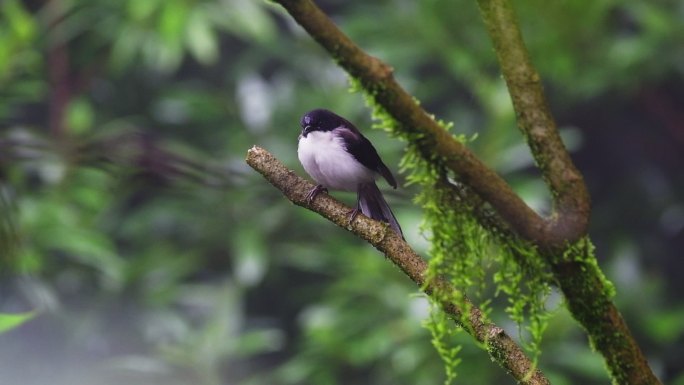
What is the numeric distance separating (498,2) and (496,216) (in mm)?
140

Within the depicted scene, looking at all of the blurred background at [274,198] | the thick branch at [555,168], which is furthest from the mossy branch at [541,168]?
the blurred background at [274,198]

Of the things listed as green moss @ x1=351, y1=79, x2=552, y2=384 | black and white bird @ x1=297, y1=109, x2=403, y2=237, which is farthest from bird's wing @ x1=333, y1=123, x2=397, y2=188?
green moss @ x1=351, y1=79, x2=552, y2=384

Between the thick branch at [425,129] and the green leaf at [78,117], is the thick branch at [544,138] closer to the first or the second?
the thick branch at [425,129]

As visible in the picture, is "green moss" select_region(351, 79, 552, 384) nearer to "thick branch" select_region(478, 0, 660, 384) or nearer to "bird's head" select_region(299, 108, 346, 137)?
"thick branch" select_region(478, 0, 660, 384)

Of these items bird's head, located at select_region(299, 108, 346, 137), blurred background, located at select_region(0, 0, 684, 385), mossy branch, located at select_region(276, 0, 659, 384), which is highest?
blurred background, located at select_region(0, 0, 684, 385)

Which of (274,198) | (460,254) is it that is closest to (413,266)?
(460,254)

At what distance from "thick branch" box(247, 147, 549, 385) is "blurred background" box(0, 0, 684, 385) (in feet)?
4.64

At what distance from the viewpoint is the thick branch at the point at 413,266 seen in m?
0.65

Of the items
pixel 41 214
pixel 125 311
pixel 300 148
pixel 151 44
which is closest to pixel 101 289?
pixel 125 311

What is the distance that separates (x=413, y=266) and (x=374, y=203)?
7.7 inches

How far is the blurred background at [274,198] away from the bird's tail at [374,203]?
4.15 feet

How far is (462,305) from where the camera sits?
642 millimetres

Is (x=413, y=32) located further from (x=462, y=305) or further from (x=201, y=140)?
(x=462, y=305)

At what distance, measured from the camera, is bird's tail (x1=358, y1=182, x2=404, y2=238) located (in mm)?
825
